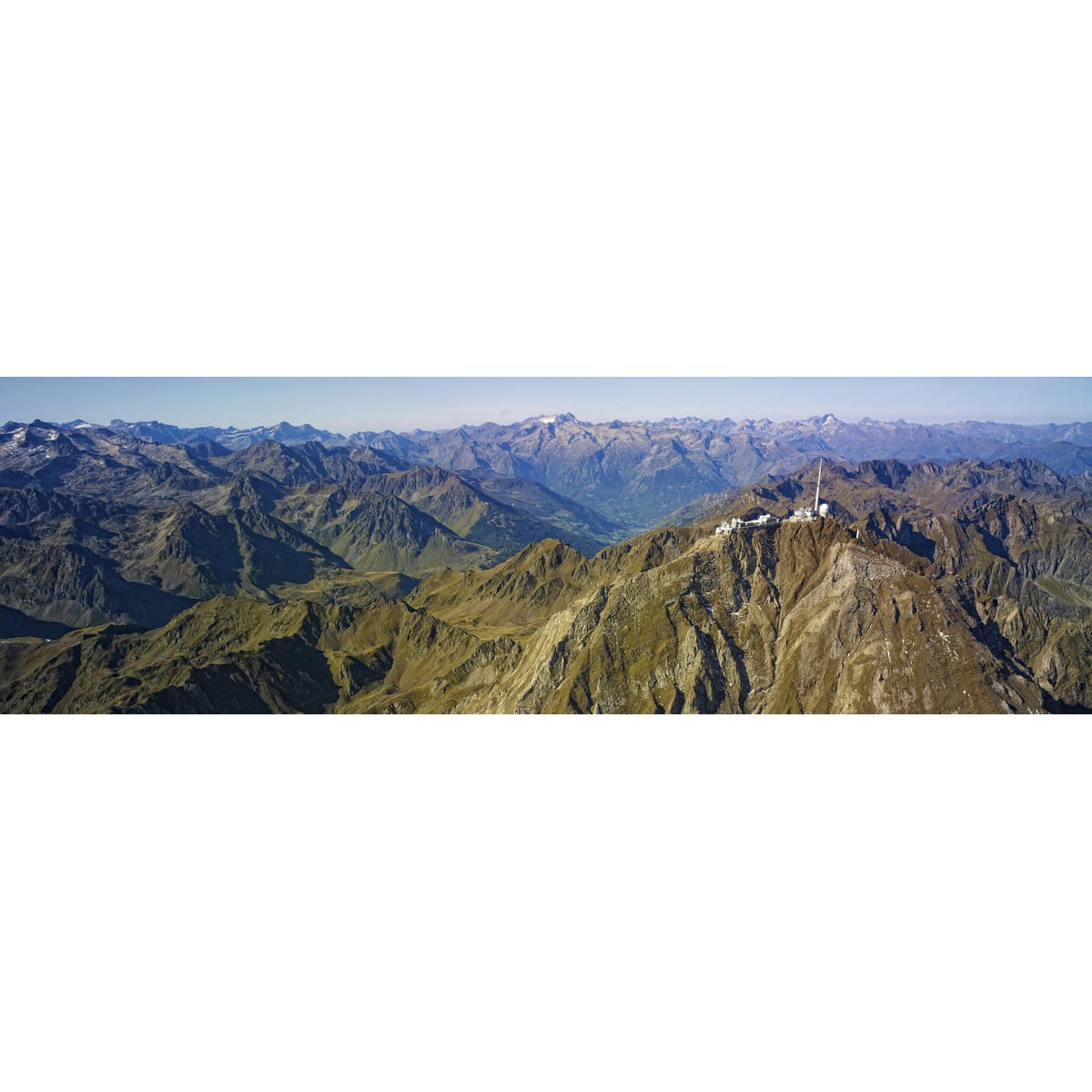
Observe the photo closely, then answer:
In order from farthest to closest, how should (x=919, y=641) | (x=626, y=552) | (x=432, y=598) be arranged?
(x=432, y=598) < (x=626, y=552) < (x=919, y=641)

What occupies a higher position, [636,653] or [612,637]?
[612,637]

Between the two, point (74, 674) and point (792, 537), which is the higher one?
point (792, 537)

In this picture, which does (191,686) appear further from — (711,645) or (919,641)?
(919,641)

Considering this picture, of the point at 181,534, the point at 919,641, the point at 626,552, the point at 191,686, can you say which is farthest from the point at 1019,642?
the point at 181,534

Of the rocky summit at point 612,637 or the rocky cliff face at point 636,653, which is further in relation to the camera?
the rocky summit at point 612,637

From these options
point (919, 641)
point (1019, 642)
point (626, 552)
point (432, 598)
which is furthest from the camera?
point (432, 598)

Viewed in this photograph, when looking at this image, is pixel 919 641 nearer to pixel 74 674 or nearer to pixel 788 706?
pixel 788 706

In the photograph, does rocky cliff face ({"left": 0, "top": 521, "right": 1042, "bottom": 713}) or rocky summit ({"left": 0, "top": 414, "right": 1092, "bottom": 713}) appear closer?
rocky cliff face ({"left": 0, "top": 521, "right": 1042, "bottom": 713})

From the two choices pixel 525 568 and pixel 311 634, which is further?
pixel 525 568

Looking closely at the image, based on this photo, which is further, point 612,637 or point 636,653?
point 612,637

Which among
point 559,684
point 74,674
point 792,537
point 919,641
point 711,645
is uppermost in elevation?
point 792,537
